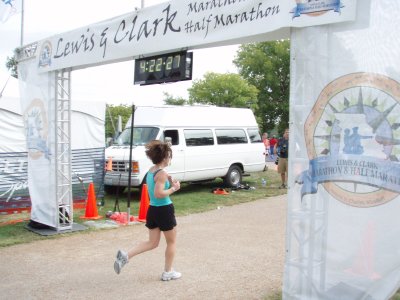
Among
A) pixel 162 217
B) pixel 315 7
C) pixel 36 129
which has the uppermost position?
pixel 315 7

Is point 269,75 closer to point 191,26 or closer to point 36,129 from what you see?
point 36,129

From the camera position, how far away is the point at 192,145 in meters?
13.0

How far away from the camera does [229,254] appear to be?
6.75 meters

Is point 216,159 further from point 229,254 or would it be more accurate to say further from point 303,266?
point 303,266

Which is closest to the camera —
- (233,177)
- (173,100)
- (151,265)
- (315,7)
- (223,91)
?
(315,7)

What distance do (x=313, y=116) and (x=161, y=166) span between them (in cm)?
203

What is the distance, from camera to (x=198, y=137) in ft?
43.6

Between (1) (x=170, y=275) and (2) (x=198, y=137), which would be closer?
(1) (x=170, y=275)

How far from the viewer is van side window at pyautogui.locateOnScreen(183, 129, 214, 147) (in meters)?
13.0

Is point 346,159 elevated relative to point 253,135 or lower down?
lower down

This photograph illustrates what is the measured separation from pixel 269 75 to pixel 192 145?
4079cm

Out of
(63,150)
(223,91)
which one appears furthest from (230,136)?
(223,91)

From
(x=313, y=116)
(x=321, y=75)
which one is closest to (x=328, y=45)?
(x=321, y=75)

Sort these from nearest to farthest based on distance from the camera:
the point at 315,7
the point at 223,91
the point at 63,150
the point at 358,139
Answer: the point at 358,139 < the point at 315,7 < the point at 63,150 < the point at 223,91
